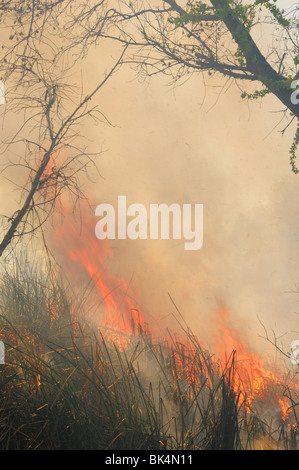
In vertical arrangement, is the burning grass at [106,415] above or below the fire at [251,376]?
below

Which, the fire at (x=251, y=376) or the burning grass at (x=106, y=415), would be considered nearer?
the burning grass at (x=106, y=415)

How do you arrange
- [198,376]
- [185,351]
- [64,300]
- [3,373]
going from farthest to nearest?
[64,300]
[185,351]
[198,376]
[3,373]

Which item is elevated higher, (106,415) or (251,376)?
(251,376)

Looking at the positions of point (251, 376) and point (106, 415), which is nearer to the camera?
point (106, 415)

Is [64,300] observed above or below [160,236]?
below

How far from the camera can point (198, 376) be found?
20.1 ft

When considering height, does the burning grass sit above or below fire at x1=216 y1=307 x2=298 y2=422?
below

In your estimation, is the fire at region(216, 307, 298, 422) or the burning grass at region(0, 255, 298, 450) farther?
the fire at region(216, 307, 298, 422)

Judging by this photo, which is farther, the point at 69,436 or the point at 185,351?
the point at 185,351

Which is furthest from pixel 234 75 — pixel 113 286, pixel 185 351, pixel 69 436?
pixel 69 436
